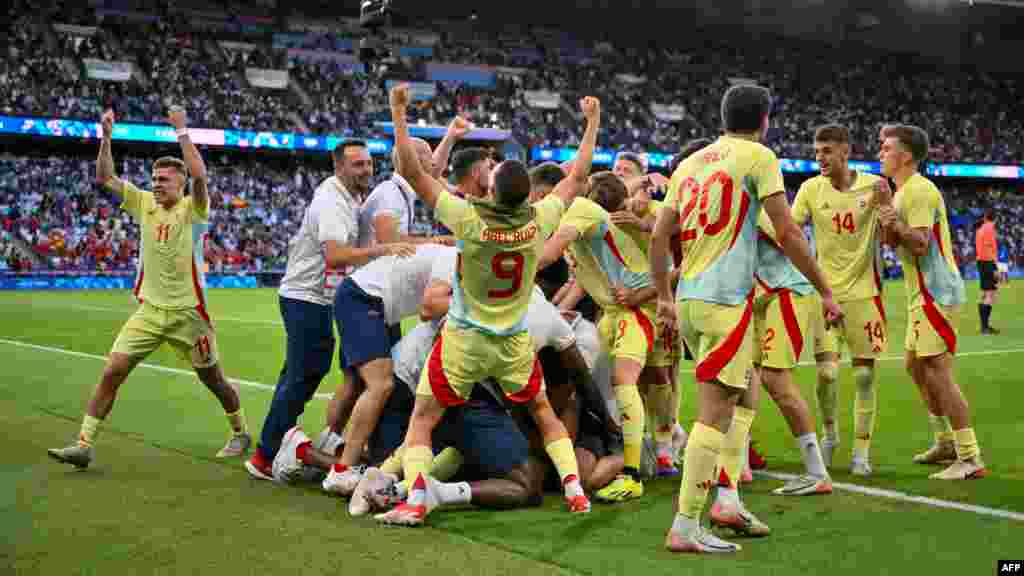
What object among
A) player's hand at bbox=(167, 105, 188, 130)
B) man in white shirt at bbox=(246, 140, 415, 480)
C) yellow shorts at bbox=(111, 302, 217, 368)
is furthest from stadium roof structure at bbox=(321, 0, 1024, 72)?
man in white shirt at bbox=(246, 140, 415, 480)

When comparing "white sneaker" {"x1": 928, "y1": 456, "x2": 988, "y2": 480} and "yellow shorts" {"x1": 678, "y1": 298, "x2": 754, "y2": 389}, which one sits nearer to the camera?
"yellow shorts" {"x1": 678, "y1": 298, "x2": 754, "y2": 389}

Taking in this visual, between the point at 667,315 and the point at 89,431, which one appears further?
the point at 89,431

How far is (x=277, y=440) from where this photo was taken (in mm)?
6727

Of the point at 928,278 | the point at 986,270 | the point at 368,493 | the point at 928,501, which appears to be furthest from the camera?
the point at 986,270

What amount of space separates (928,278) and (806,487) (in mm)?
1905

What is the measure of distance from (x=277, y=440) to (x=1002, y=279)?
4344 cm

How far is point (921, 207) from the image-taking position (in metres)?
6.80

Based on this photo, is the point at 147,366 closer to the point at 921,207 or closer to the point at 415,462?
the point at 415,462

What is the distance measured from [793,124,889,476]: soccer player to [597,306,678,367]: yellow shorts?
4.34ft

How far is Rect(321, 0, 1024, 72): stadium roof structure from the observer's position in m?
57.2

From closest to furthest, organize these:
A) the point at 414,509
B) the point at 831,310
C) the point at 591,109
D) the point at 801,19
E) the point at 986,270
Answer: the point at 831,310 < the point at 414,509 < the point at 591,109 < the point at 986,270 < the point at 801,19

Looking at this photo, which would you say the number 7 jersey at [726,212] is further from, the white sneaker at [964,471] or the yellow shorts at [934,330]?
the white sneaker at [964,471]

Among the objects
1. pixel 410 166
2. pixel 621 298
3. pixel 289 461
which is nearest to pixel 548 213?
pixel 410 166

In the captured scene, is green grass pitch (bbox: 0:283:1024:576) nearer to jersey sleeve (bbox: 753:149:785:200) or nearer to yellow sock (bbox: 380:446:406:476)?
yellow sock (bbox: 380:446:406:476)
